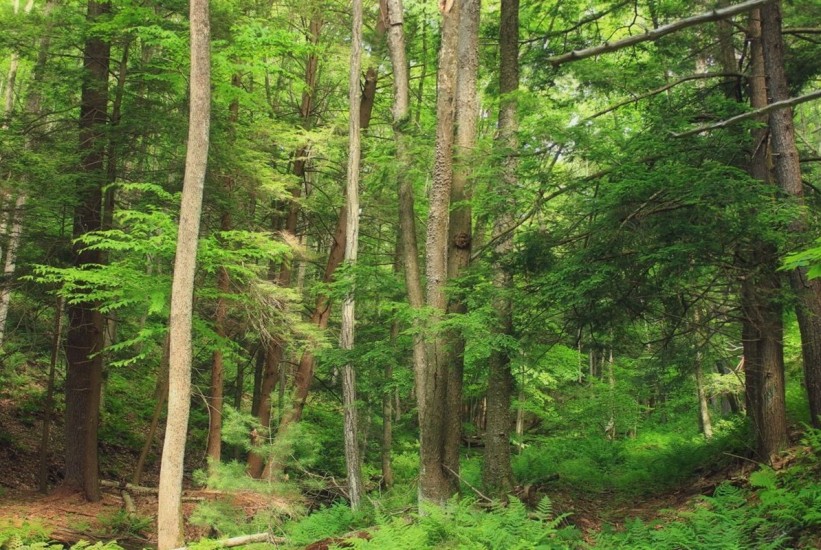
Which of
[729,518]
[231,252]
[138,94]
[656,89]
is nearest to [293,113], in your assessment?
[138,94]

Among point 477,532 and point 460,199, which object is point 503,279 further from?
point 477,532

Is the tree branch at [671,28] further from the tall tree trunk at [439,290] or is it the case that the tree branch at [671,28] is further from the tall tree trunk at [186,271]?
the tall tree trunk at [186,271]

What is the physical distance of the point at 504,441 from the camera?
8602 mm

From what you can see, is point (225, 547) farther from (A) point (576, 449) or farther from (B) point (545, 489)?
(A) point (576, 449)

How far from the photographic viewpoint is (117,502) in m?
12.2

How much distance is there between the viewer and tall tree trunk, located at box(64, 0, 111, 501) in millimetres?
11531

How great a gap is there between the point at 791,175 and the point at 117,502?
1293 cm

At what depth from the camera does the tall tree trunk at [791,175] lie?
7.24 m

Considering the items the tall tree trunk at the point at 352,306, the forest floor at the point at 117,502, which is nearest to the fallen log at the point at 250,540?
the forest floor at the point at 117,502

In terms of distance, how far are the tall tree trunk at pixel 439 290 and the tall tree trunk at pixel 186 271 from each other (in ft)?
11.8

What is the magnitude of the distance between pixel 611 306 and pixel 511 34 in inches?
177

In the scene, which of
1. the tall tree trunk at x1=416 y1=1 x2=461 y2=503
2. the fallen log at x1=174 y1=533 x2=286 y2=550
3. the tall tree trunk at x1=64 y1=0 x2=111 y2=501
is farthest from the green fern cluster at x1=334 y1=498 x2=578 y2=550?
the tall tree trunk at x1=64 y1=0 x2=111 y2=501

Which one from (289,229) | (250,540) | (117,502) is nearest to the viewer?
(250,540)

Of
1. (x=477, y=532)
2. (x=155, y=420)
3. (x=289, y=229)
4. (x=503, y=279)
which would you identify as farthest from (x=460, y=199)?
(x=155, y=420)
